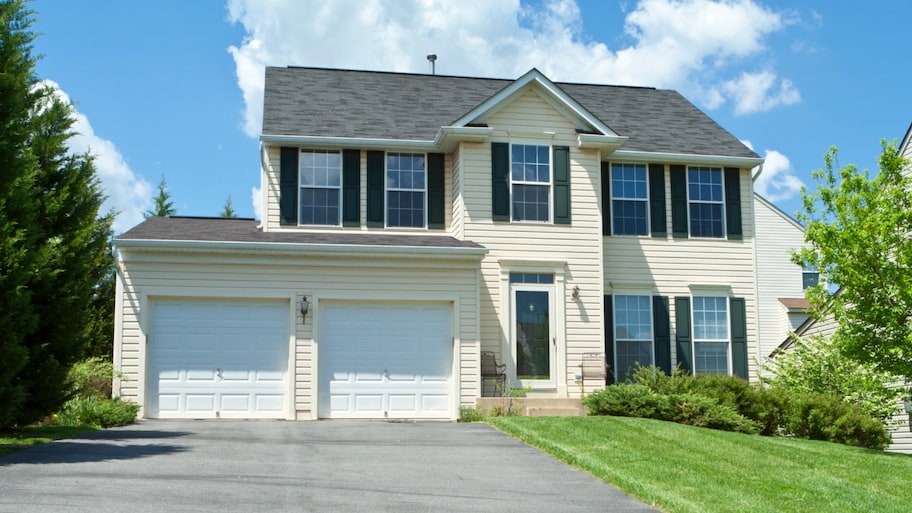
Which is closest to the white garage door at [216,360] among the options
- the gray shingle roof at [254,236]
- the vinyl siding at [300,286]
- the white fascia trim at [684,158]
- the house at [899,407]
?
the vinyl siding at [300,286]

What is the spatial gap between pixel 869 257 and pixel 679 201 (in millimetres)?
7414

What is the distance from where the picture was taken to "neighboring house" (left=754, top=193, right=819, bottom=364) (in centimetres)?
2984

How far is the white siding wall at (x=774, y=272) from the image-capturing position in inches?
1180

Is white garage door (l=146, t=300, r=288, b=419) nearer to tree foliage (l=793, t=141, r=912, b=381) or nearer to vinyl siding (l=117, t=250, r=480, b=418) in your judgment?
vinyl siding (l=117, t=250, r=480, b=418)

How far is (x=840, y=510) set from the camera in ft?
30.7

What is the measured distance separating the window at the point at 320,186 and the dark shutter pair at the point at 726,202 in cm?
729

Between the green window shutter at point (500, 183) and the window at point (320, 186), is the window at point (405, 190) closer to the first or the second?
the window at point (320, 186)

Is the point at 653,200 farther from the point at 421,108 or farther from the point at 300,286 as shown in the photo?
the point at 300,286

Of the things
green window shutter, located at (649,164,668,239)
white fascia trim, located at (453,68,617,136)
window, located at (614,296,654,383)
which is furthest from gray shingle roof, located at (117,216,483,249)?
green window shutter, located at (649,164,668,239)

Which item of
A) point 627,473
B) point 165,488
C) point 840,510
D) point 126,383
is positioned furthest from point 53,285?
point 840,510

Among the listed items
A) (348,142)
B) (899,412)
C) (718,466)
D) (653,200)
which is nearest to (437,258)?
(348,142)

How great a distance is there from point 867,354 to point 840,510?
4856mm

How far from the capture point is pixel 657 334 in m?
20.0

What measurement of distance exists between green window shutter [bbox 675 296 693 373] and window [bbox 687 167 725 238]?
5.25 ft
